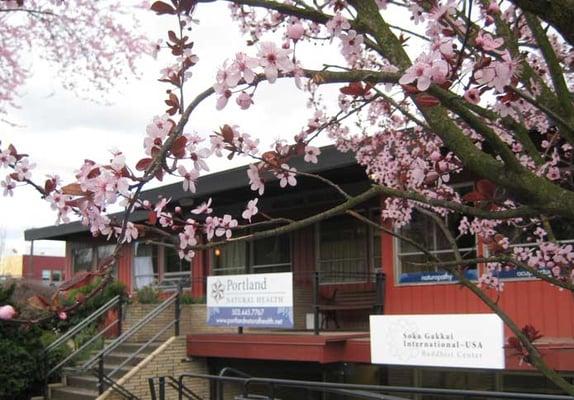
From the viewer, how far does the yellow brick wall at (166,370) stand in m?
13.0

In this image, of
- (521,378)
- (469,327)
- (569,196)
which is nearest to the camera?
(569,196)

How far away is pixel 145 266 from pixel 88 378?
9003 mm

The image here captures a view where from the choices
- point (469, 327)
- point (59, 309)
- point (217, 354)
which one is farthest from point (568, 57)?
point (217, 354)

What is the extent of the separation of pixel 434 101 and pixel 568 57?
2.81m

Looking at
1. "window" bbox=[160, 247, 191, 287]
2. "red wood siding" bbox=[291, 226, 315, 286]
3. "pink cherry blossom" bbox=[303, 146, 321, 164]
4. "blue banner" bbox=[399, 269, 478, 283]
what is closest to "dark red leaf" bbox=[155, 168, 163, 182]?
"pink cherry blossom" bbox=[303, 146, 321, 164]

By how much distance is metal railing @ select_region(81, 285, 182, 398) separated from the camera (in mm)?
12586

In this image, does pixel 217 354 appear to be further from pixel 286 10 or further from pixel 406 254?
pixel 286 10

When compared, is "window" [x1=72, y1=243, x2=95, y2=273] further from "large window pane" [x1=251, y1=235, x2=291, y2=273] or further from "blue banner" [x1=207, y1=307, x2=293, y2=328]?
"blue banner" [x1=207, y1=307, x2=293, y2=328]

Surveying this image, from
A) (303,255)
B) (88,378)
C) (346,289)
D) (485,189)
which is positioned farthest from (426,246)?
(485,189)

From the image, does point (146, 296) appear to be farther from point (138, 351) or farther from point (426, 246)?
point (426, 246)

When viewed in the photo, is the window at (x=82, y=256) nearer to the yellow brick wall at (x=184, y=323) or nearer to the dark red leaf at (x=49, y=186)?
the yellow brick wall at (x=184, y=323)

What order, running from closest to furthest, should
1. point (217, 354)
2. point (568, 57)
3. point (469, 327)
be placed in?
1. point (568, 57)
2. point (469, 327)
3. point (217, 354)

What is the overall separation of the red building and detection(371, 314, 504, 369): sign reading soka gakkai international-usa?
372mm

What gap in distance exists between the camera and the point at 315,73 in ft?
9.80
